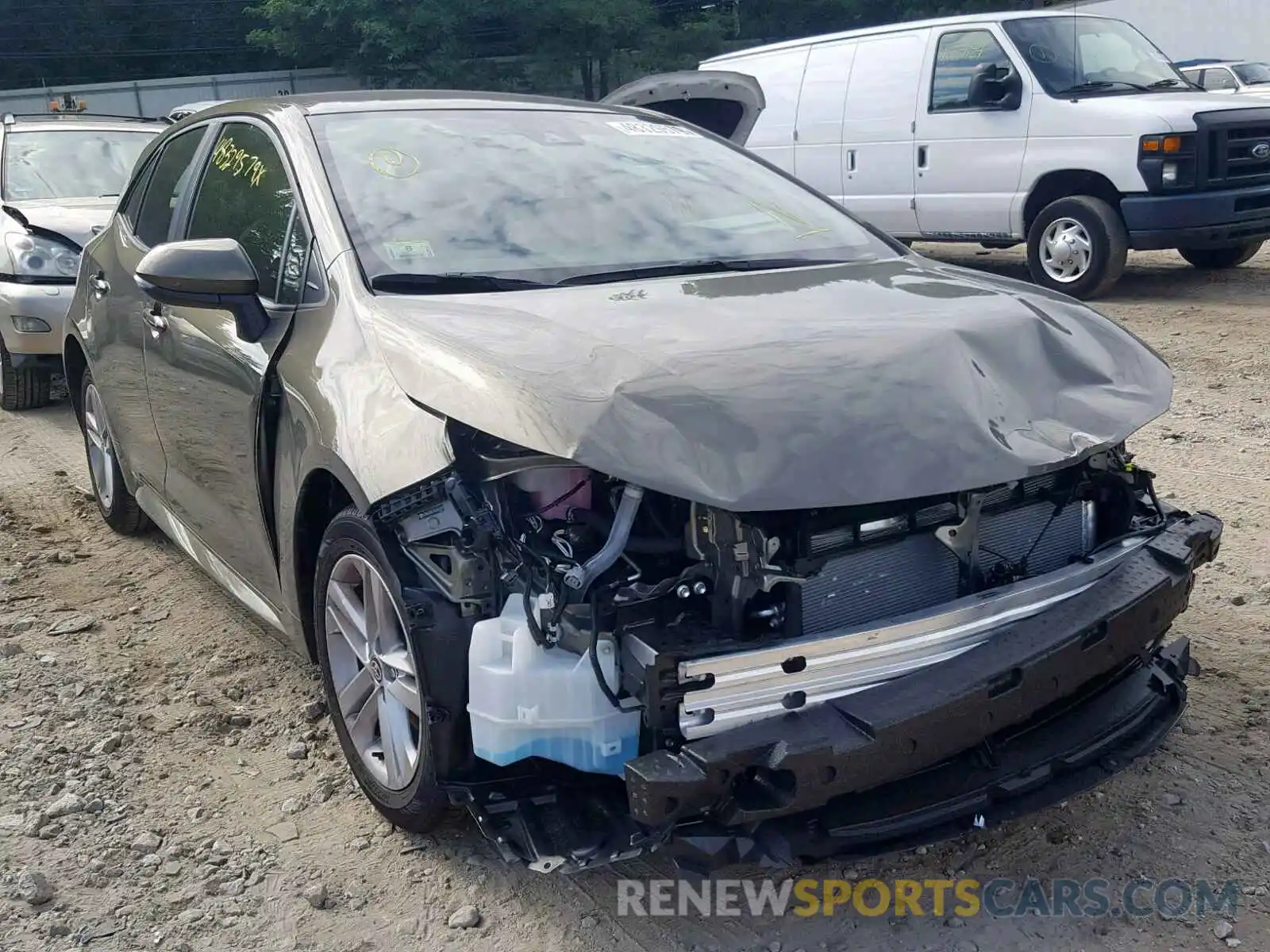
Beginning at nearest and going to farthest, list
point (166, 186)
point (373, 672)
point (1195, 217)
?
point (373, 672) → point (166, 186) → point (1195, 217)

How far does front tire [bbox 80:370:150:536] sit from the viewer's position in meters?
5.11

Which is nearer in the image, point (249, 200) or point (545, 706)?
point (545, 706)

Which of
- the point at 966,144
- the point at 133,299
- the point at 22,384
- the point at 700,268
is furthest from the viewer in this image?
the point at 966,144

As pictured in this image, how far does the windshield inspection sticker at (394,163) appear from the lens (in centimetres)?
343

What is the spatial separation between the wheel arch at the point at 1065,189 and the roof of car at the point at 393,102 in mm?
Result: 6037

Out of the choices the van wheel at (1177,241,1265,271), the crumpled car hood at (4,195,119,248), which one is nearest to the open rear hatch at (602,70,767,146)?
the crumpled car hood at (4,195,119,248)

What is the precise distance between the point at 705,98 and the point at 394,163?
82.7 inches

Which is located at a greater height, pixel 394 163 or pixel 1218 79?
pixel 394 163

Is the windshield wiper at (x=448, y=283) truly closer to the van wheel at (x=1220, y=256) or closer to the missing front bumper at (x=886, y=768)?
the missing front bumper at (x=886, y=768)

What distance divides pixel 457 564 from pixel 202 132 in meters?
2.49

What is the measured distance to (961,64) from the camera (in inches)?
386

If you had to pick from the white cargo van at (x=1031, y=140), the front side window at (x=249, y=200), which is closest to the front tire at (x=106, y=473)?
the front side window at (x=249, y=200)

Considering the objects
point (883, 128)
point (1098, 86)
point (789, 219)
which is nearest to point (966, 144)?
point (883, 128)

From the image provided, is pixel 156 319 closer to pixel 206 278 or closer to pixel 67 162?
pixel 206 278
